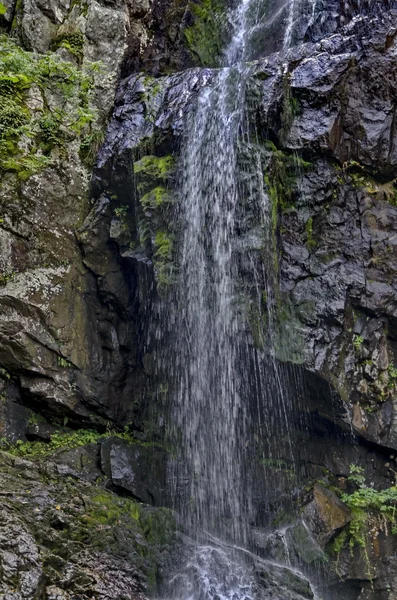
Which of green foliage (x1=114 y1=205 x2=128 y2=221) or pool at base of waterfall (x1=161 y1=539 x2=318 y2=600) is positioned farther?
green foliage (x1=114 y1=205 x2=128 y2=221)

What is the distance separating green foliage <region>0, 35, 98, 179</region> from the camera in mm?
7402

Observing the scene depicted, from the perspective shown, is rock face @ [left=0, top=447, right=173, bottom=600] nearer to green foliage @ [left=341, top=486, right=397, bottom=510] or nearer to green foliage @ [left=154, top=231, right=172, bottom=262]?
green foliage @ [left=341, top=486, right=397, bottom=510]

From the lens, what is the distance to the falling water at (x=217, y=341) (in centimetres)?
667

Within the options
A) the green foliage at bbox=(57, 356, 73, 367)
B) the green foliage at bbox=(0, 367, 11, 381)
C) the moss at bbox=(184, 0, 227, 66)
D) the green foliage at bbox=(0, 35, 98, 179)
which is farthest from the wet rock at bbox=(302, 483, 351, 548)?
the moss at bbox=(184, 0, 227, 66)

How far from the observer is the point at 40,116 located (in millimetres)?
8094

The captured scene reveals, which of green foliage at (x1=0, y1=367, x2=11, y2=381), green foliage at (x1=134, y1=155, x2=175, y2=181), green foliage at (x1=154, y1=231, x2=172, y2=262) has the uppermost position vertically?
green foliage at (x1=134, y1=155, x2=175, y2=181)

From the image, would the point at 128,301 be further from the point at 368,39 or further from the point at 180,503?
the point at 368,39

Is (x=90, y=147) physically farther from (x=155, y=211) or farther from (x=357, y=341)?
(x=357, y=341)

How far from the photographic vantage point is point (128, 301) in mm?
7828

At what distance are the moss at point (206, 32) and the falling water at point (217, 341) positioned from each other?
254 centimetres

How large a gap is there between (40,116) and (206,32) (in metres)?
4.04

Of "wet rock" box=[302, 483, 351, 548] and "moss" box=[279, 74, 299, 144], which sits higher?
"moss" box=[279, 74, 299, 144]

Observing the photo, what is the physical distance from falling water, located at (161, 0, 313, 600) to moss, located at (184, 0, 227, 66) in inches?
100

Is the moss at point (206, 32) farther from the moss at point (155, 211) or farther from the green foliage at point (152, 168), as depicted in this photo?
the moss at point (155, 211)
